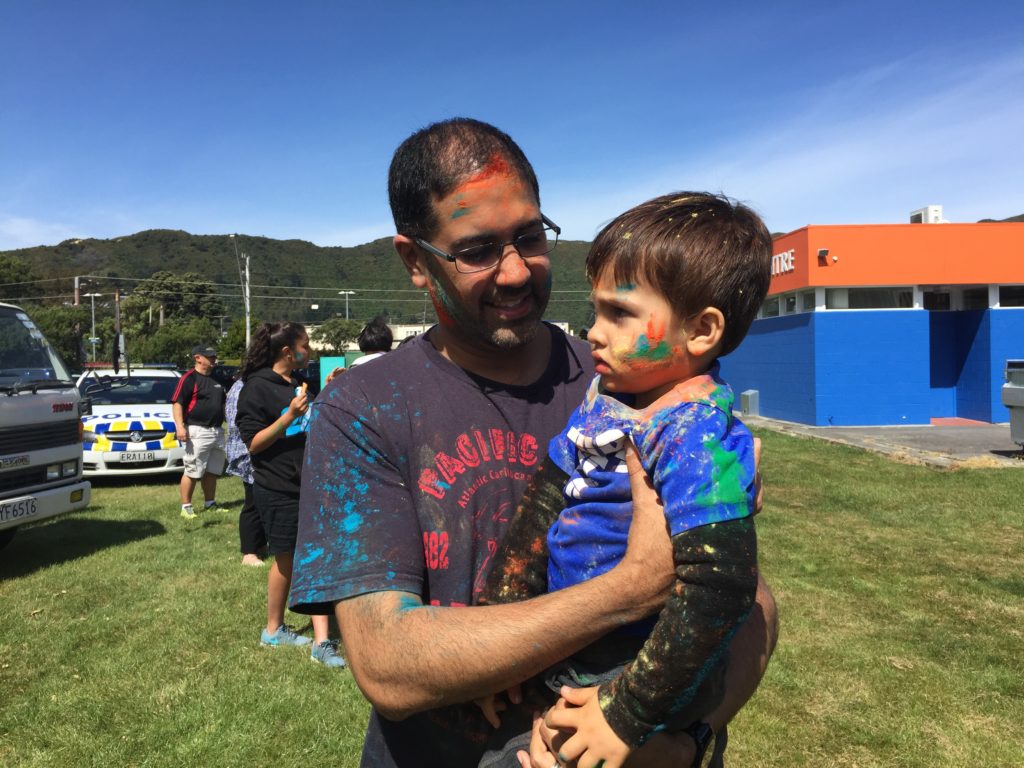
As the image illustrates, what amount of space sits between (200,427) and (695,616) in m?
9.23

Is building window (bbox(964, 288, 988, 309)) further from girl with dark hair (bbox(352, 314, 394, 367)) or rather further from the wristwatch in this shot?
the wristwatch

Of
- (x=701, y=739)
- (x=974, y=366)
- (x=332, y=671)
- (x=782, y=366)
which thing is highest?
(x=701, y=739)

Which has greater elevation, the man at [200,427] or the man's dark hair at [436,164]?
the man's dark hair at [436,164]

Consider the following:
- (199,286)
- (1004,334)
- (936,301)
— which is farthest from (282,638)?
(199,286)

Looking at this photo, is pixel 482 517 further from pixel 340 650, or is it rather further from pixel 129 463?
pixel 129 463

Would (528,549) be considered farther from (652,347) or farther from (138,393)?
(138,393)

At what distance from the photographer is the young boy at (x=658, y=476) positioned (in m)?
1.23

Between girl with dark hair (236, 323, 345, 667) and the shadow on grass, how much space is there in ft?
11.8

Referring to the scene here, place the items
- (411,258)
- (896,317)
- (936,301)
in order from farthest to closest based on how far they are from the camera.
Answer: (936,301) → (896,317) → (411,258)

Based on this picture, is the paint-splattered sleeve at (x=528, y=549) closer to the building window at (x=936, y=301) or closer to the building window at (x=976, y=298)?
the building window at (x=976, y=298)

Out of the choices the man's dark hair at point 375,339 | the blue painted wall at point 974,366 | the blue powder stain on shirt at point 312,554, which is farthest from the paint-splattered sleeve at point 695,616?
the blue painted wall at point 974,366

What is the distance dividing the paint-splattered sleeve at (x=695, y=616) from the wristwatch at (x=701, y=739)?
6.8 inches

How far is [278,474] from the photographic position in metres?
5.45

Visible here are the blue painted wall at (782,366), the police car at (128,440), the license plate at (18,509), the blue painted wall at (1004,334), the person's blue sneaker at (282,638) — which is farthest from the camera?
the blue painted wall at (782,366)
